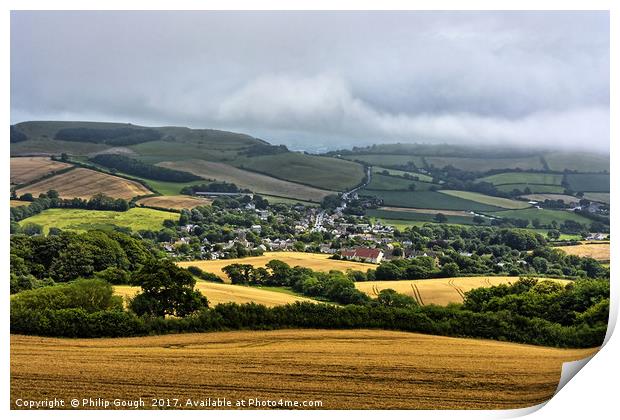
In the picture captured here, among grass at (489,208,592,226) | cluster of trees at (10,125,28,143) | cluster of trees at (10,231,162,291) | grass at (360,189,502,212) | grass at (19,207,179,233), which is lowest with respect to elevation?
cluster of trees at (10,231,162,291)

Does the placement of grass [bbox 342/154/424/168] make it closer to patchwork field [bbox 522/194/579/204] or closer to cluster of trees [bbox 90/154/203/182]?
patchwork field [bbox 522/194/579/204]

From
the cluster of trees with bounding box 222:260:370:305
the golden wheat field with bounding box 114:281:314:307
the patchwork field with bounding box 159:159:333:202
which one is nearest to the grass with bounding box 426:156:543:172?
the patchwork field with bounding box 159:159:333:202

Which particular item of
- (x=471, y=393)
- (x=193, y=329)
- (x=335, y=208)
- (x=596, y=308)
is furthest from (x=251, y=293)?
(x=596, y=308)

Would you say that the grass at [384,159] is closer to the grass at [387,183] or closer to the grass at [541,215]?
the grass at [387,183]

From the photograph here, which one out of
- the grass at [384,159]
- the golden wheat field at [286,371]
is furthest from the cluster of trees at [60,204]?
the grass at [384,159]
